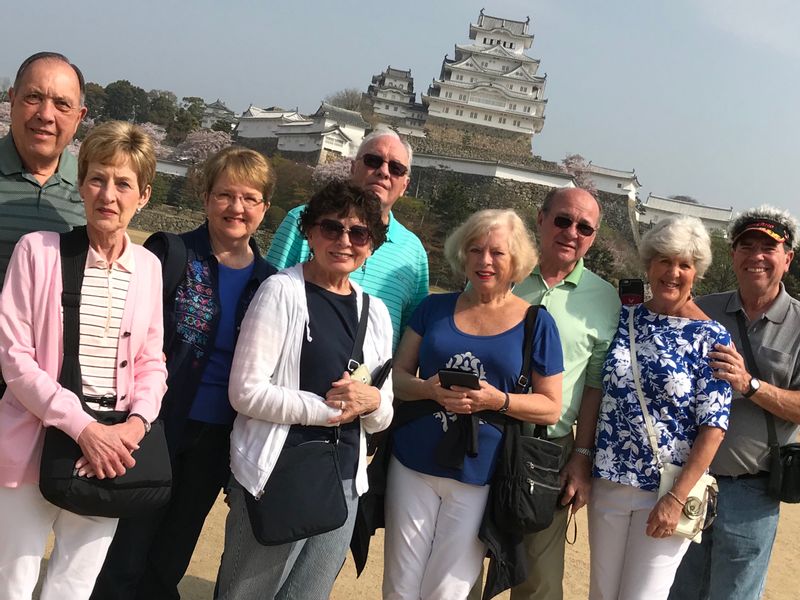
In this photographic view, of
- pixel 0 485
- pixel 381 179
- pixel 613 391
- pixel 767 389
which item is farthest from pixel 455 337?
pixel 0 485

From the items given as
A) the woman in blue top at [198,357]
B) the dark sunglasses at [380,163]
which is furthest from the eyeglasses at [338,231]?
the dark sunglasses at [380,163]

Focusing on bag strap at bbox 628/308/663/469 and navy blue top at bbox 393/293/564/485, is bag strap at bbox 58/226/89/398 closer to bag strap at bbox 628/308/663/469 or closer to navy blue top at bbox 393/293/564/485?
navy blue top at bbox 393/293/564/485

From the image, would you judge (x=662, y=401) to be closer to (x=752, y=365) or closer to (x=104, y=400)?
(x=752, y=365)

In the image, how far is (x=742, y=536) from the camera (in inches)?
105

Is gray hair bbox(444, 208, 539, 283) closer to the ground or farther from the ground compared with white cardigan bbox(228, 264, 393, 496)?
farther from the ground

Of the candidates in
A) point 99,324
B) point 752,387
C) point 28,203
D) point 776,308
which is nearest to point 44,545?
point 99,324

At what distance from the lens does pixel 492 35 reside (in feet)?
149

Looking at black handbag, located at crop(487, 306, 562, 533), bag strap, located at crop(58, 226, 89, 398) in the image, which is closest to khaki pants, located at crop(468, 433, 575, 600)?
black handbag, located at crop(487, 306, 562, 533)

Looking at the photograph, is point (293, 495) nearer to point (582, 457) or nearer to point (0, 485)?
point (0, 485)

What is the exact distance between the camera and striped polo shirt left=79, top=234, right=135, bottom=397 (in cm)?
193

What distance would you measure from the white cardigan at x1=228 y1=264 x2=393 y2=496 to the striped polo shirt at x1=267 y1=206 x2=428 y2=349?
2.21ft

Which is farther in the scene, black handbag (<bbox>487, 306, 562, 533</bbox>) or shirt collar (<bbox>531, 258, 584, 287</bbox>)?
shirt collar (<bbox>531, 258, 584, 287</bbox>)

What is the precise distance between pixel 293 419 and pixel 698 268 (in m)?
1.58

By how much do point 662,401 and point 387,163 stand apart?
4.60 ft
